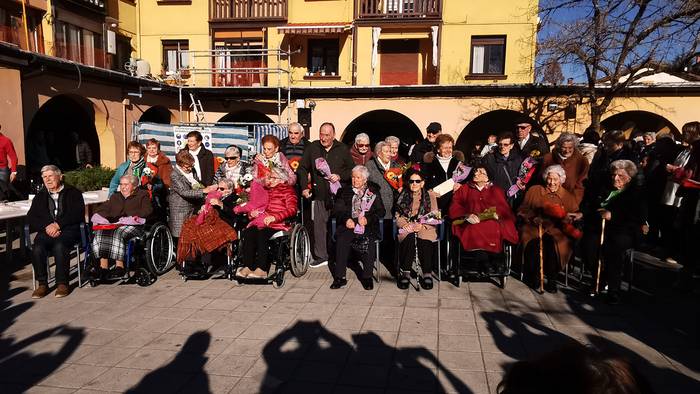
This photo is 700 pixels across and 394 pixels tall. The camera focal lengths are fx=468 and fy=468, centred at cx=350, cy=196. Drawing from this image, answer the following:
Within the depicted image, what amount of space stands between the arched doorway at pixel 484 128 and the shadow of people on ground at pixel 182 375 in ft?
49.8

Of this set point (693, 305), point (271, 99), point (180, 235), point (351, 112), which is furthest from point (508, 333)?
point (271, 99)

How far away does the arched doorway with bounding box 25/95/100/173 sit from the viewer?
1394 cm

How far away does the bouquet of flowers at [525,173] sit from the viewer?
625 cm

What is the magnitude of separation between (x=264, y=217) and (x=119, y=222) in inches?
70.1

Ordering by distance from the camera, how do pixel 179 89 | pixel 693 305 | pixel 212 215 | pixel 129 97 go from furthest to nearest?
pixel 179 89
pixel 129 97
pixel 212 215
pixel 693 305

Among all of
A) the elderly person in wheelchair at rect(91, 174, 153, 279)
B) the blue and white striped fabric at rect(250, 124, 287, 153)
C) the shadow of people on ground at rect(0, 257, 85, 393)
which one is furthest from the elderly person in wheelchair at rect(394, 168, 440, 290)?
the blue and white striped fabric at rect(250, 124, 287, 153)

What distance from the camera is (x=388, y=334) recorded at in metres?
4.01

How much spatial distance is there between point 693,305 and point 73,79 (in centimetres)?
1463

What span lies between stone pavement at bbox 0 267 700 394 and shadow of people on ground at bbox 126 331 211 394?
0.04ft

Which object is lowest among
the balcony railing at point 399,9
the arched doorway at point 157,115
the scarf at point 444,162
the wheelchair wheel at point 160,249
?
the wheelchair wheel at point 160,249

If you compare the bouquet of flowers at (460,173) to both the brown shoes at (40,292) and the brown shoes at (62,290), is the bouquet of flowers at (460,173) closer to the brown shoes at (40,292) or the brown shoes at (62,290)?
the brown shoes at (62,290)

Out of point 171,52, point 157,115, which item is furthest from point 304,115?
point 171,52

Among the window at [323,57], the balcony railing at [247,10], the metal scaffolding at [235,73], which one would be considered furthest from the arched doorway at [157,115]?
the window at [323,57]

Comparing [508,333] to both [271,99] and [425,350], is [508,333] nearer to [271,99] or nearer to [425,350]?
[425,350]
